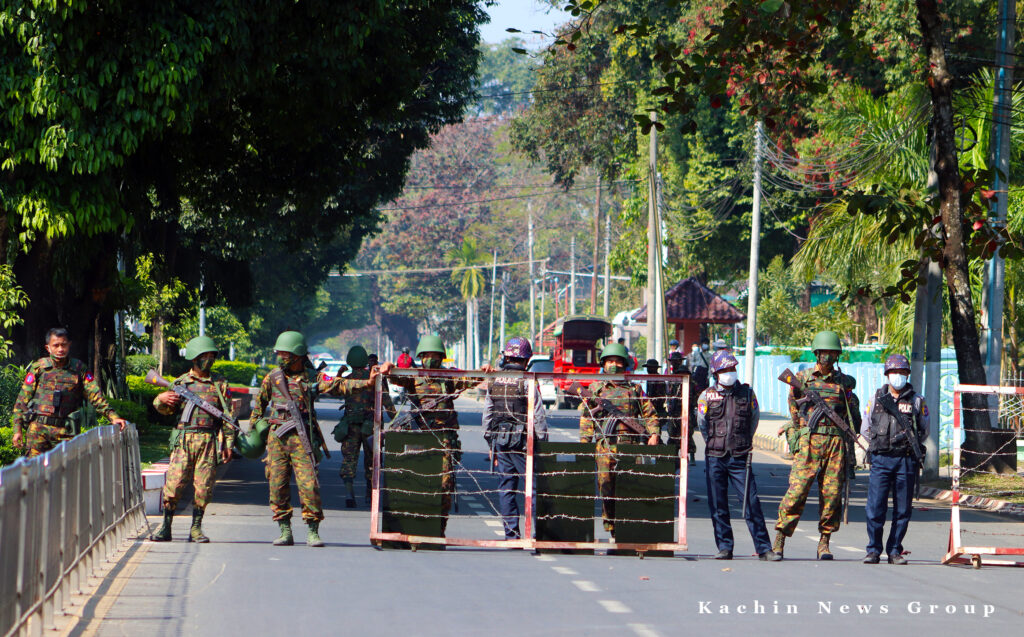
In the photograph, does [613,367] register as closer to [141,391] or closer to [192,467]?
[192,467]

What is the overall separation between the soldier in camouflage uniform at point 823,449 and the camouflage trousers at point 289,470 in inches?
158

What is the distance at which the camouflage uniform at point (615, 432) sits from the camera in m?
13.0

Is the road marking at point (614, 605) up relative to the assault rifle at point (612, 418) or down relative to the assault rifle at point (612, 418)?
down

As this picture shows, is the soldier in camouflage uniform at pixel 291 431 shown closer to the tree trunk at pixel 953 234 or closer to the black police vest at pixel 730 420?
the black police vest at pixel 730 420

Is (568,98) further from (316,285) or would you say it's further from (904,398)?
(904,398)

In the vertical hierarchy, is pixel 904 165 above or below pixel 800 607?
above

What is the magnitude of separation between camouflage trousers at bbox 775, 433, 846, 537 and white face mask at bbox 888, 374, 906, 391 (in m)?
0.64

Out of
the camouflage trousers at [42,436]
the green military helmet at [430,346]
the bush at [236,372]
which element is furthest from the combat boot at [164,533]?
the bush at [236,372]

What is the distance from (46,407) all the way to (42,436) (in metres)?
0.26

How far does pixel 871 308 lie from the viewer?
145 ft

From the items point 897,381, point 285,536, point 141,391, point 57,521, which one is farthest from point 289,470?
point 141,391

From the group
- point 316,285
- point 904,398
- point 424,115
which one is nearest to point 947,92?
point 904,398

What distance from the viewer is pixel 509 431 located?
41.6ft

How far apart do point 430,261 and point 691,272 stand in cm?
5328
